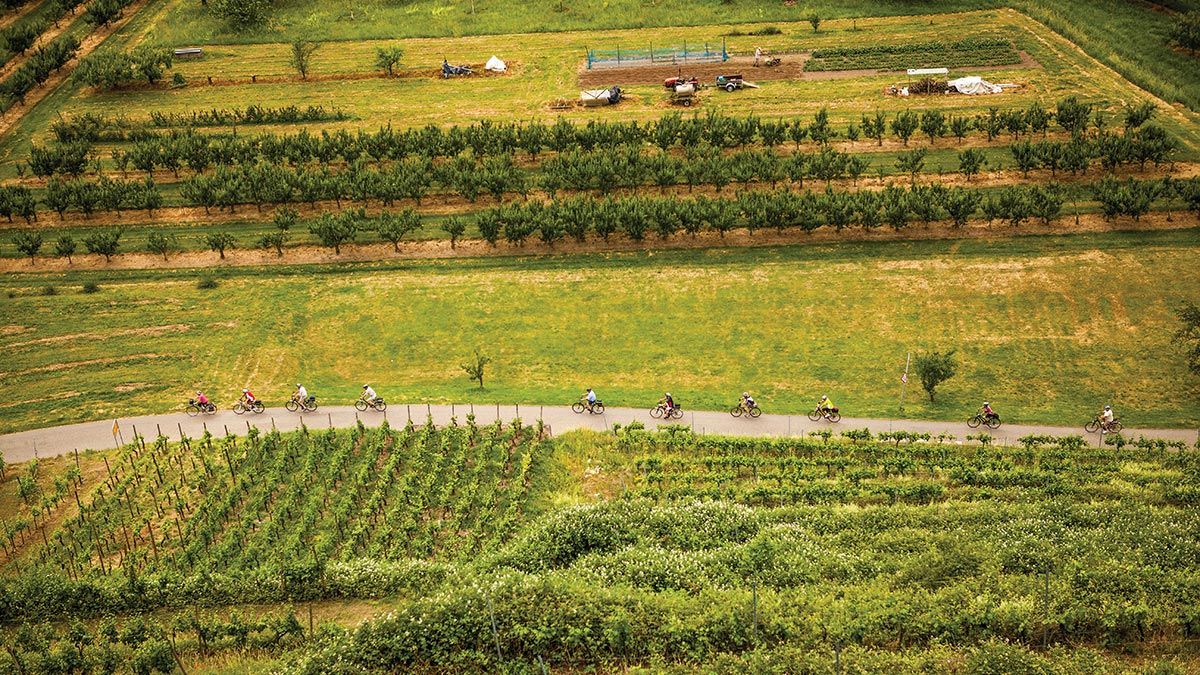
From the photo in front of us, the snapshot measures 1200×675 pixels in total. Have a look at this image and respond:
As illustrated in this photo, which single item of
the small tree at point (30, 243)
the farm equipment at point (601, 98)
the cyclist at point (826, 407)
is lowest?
the cyclist at point (826, 407)

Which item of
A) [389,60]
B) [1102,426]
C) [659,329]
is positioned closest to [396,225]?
[659,329]

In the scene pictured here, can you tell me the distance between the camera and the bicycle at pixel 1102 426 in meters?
54.0

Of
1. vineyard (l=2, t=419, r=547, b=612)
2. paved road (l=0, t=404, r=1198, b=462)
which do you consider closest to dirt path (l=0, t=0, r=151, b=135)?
paved road (l=0, t=404, r=1198, b=462)

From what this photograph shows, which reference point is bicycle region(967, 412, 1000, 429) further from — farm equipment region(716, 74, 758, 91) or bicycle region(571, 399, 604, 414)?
farm equipment region(716, 74, 758, 91)

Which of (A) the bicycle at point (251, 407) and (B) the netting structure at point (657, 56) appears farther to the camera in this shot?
(B) the netting structure at point (657, 56)

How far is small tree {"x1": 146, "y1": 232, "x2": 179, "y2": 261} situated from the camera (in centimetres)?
7525

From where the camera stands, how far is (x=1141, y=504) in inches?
1857

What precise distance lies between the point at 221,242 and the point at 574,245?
84.4 ft

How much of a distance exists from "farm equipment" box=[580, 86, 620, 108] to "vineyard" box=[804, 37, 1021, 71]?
19705 mm

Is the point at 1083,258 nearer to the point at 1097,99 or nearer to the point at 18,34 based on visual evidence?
the point at 1097,99

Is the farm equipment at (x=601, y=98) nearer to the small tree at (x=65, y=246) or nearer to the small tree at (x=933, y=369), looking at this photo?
the small tree at (x=65, y=246)

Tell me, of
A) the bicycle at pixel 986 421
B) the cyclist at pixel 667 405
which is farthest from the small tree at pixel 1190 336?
the cyclist at pixel 667 405

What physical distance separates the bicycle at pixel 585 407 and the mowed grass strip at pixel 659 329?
135 centimetres

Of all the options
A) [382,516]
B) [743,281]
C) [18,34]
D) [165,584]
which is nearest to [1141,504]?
[743,281]
